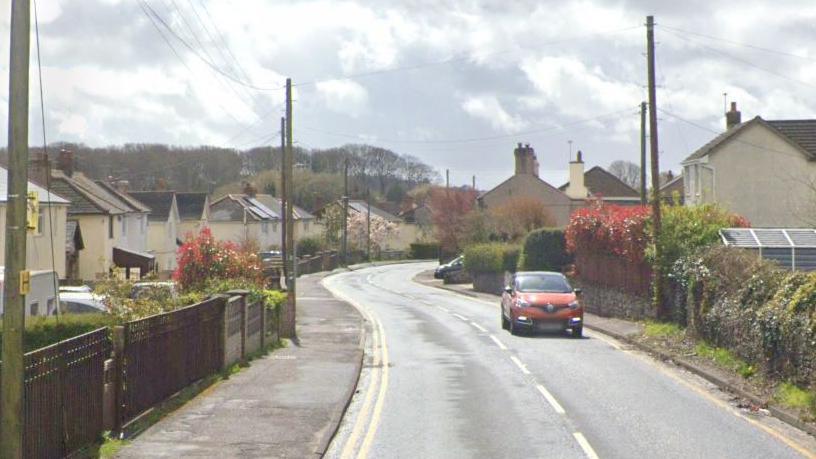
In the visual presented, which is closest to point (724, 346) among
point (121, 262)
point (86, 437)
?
point (86, 437)

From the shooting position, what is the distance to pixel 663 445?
12.1m

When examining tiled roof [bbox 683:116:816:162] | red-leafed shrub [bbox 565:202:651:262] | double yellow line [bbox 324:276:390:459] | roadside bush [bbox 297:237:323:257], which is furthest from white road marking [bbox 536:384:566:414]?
roadside bush [bbox 297:237:323:257]

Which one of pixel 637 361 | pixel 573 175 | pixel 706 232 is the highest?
pixel 573 175

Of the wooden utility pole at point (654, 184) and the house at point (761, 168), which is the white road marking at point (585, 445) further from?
the house at point (761, 168)

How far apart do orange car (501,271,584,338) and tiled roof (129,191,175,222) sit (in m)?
43.1

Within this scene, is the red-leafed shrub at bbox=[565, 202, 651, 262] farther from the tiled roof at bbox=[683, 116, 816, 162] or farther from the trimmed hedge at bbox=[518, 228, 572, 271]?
the tiled roof at bbox=[683, 116, 816, 162]

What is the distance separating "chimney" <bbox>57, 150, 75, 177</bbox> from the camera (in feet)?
185

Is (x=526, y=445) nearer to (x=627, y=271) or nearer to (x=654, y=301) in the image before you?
(x=654, y=301)

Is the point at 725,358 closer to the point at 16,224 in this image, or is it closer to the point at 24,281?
the point at 24,281

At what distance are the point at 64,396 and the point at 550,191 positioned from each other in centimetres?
7431

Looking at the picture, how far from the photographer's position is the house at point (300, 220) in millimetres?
99938

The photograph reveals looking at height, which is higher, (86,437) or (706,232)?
(706,232)

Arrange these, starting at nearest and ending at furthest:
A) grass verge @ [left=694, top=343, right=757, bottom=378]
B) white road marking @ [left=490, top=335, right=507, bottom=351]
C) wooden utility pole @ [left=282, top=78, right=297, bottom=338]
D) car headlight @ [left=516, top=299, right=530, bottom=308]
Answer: grass verge @ [left=694, top=343, right=757, bottom=378], white road marking @ [left=490, top=335, right=507, bottom=351], wooden utility pole @ [left=282, top=78, right=297, bottom=338], car headlight @ [left=516, top=299, right=530, bottom=308]

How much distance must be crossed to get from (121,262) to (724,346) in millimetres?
40122
